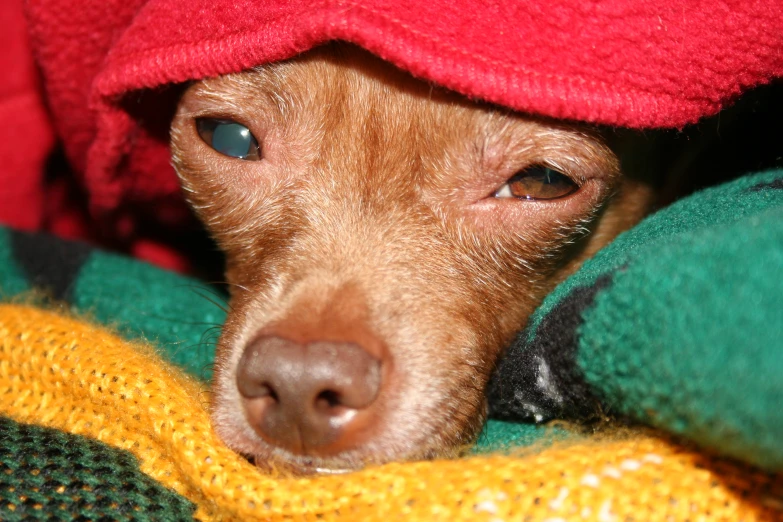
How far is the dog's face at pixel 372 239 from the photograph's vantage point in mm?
2049

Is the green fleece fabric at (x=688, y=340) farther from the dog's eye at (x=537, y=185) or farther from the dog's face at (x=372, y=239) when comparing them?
the dog's eye at (x=537, y=185)

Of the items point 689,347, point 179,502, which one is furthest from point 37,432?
point 689,347

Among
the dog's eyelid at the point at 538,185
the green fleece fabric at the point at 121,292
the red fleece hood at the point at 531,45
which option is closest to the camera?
the red fleece hood at the point at 531,45

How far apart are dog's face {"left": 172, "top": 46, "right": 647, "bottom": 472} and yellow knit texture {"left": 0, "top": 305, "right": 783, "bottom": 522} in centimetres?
18

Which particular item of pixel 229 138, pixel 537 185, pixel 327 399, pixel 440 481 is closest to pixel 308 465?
pixel 327 399

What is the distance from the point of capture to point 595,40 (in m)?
2.11

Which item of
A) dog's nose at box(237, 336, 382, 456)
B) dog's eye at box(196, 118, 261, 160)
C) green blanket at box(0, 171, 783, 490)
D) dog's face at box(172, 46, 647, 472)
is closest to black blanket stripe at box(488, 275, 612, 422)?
green blanket at box(0, 171, 783, 490)

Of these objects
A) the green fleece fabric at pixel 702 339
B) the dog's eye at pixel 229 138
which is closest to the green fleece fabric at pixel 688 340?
the green fleece fabric at pixel 702 339

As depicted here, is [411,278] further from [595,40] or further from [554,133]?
[595,40]

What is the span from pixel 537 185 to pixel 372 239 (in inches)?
23.5

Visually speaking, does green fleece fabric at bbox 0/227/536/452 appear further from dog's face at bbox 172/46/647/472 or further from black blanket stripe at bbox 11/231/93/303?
dog's face at bbox 172/46/647/472

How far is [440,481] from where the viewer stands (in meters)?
1.69

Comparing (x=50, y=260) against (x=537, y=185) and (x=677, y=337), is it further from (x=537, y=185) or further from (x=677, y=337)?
(x=677, y=337)

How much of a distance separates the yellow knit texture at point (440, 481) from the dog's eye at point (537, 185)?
102 centimetres
